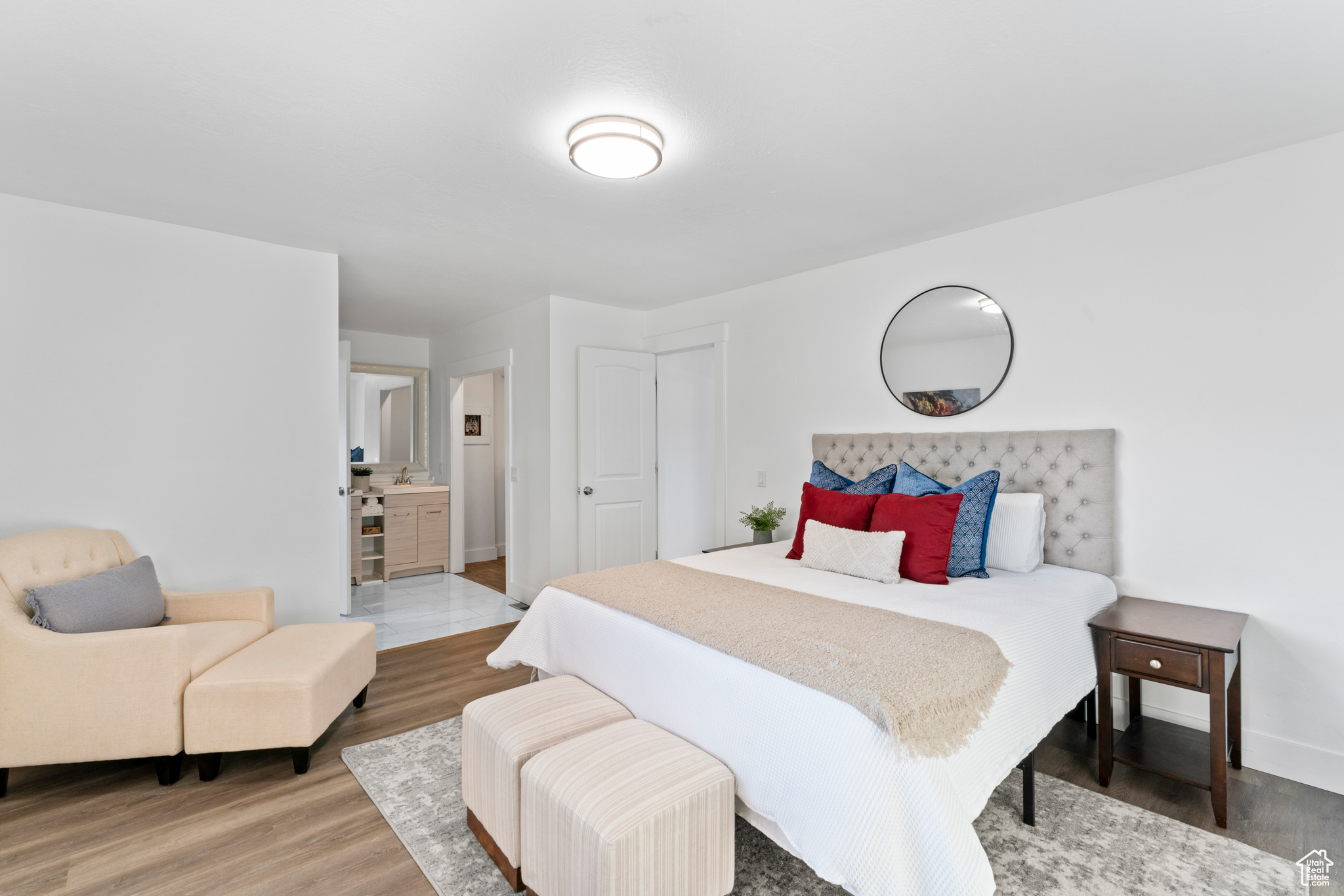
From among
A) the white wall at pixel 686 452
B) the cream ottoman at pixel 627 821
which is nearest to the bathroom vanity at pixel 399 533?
the white wall at pixel 686 452

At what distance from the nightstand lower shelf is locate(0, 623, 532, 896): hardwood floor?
2.49 metres

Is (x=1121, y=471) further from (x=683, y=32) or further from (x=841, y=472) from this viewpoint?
(x=683, y=32)

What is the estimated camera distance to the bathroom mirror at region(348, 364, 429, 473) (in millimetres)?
6273

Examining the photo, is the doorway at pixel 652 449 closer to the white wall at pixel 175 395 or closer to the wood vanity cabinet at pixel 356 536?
the white wall at pixel 175 395

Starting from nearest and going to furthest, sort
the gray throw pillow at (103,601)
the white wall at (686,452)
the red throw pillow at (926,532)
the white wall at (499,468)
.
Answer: the gray throw pillow at (103,601) < the red throw pillow at (926,532) < the white wall at (686,452) < the white wall at (499,468)

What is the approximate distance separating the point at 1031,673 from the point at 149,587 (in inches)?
134

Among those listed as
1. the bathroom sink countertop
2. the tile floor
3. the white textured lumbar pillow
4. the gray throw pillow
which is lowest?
the tile floor

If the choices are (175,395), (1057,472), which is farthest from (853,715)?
(175,395)

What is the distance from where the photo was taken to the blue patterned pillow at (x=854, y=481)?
320 cm

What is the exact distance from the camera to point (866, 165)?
2.44 meters

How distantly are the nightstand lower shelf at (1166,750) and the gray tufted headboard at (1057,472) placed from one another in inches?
25.3

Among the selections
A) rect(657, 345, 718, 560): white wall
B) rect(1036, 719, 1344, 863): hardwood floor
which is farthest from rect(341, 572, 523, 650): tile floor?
rect(1036, 719, 1344, 863): hardwood floor

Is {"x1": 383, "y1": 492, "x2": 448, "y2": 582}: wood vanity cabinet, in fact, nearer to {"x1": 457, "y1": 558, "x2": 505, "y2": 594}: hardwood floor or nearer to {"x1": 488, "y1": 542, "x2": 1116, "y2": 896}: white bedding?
{"x1": 457, "y1": 558, "x2": 505, "y2": 594}: hardwood floor

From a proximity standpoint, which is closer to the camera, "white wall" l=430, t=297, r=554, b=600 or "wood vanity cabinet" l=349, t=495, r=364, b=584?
"white wall" l=430, t=297, r=554, b=600
